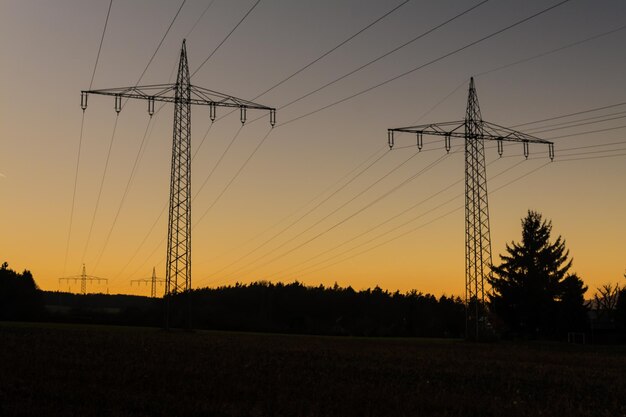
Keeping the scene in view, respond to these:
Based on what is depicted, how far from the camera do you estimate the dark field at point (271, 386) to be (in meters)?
17.1

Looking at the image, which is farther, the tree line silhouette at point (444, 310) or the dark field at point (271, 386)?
the tree line silhouette at point (444, 310)

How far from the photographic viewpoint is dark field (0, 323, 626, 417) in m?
17.1

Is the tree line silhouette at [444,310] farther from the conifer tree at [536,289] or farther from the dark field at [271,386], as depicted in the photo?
the dark field at [271,386]

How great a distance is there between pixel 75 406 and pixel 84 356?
12.5 m

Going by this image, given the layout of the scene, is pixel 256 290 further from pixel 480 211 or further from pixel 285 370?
pixel 285 370

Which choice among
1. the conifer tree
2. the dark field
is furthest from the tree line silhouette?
the dark field

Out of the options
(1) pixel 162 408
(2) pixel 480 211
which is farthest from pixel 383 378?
(2) pixel 480 211

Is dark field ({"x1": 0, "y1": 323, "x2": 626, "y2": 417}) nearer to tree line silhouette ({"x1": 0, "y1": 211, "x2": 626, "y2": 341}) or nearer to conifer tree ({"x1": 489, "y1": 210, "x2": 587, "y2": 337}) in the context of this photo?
tree line silhouette ({"x1": 0, "y1": 211, "x2": 626, "y2": 341})

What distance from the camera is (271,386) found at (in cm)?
2134

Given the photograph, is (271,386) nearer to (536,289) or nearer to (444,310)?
(536,289)

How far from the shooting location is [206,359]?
94.7ft

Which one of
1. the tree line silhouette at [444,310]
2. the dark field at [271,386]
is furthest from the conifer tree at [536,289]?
the dark field at [271,386]

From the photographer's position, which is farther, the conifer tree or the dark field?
the conifer tree

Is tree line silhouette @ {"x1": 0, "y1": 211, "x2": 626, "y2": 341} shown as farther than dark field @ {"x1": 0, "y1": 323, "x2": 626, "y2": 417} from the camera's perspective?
Yes
